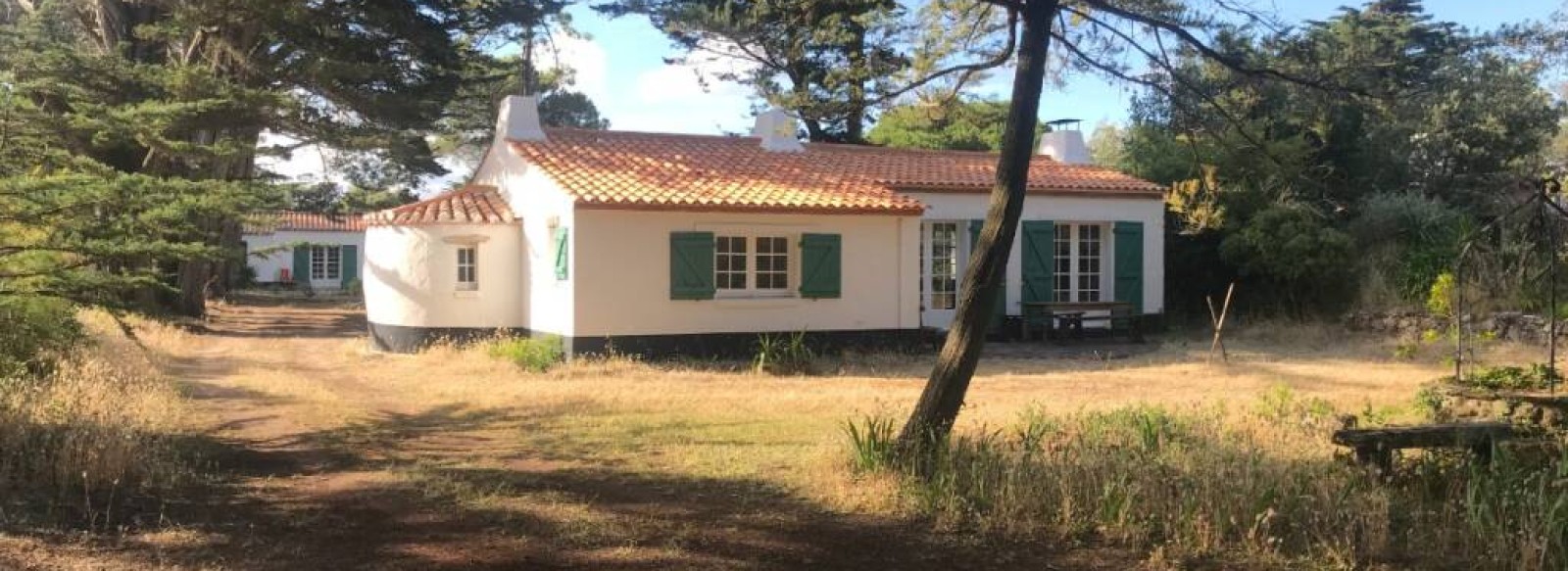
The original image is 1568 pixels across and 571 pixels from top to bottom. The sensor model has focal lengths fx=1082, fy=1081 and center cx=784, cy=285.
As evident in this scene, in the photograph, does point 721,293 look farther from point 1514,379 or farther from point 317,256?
point 317,256

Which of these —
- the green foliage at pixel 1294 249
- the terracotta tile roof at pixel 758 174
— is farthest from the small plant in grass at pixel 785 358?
the green foliage at pixel 1294 249

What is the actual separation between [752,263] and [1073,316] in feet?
19.1

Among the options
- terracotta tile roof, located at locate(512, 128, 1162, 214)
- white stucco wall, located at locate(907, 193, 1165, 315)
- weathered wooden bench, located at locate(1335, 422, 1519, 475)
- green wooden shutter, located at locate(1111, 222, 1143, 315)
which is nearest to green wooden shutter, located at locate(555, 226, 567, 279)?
terracotta tile roof, located at locate(512, 128, 1162, 214)

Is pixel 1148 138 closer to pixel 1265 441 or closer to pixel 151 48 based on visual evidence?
pixel 1265 441

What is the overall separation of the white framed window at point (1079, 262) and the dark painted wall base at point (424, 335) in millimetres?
9072

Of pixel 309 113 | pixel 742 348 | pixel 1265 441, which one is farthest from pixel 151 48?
pixel 1265 441

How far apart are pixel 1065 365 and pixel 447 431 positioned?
877 centimetres

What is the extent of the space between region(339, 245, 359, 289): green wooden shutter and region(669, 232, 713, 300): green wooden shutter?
3138cm

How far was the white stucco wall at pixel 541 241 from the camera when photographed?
47.8 ft

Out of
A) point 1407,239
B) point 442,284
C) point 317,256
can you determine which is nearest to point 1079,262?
point 1407,239

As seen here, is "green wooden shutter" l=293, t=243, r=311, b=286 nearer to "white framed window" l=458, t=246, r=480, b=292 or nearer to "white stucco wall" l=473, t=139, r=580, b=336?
"white stucco wall" l=473, t=139, r=580, b=336

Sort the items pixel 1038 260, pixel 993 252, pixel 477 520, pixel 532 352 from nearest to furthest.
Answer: pixel 477 520 < pixel 993 252 < pixel 532 352 < pixel 1038 260

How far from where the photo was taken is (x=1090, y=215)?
60.9ft

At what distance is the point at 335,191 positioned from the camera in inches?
1547
